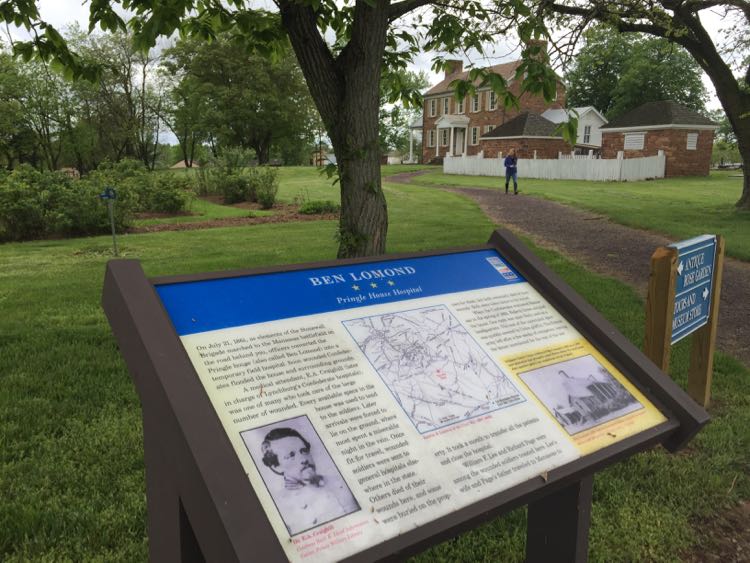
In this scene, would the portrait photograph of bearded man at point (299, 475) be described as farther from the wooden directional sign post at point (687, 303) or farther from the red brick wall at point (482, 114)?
the red brick wall at point (482, 114)

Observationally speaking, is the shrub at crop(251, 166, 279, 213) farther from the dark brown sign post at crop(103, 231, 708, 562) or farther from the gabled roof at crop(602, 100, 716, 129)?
the gabled roof at crop(602, 100, 716, 129)

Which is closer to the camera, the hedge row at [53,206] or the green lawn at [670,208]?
the green lawn at [670,208]

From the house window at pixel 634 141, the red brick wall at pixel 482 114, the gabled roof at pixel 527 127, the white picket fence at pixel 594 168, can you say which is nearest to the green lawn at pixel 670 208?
the white picket fence at pixel 594 168

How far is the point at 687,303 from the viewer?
388cm

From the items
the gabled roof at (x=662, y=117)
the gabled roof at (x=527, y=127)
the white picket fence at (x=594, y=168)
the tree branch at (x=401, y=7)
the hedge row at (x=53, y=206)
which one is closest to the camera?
the tree branch at (x=401, y=7)

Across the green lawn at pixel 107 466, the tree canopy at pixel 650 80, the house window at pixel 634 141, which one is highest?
the tree canopy at pixel 650 80

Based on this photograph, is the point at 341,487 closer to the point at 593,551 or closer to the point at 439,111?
the point at 593,551

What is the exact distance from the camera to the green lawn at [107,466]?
9.03ft

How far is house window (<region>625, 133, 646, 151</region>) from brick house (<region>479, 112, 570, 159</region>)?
3606mm

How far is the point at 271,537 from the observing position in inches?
53.4

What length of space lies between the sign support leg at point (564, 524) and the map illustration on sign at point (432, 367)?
1.68ft

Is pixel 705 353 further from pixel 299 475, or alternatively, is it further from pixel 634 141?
pixel 634 141

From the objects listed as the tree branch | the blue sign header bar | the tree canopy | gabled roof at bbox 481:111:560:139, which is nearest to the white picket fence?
gabled roof at bbox 481:111:560:139

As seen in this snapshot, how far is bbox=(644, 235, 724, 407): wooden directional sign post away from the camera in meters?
3.57
